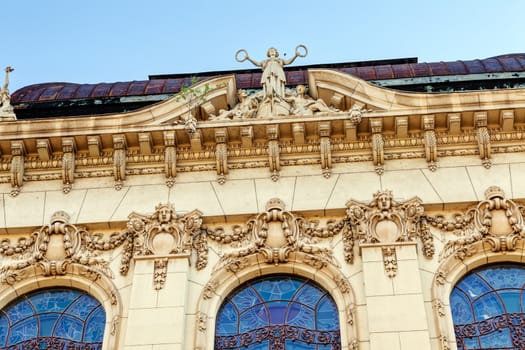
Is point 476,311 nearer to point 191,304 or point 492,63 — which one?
point 191,304

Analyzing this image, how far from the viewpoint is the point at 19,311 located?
17453 millimetres

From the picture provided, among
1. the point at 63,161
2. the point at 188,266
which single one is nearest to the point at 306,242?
the point at 188,266

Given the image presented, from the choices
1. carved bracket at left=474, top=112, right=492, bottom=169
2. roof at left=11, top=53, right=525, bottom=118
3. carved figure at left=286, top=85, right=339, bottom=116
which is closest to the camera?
carved bracket at left=474, top=112, right=492, bottom=169

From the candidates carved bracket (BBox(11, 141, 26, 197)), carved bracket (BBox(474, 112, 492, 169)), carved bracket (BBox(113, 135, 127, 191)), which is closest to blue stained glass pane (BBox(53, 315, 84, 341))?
carved bracket (BBox(113, 135, 127, 191))

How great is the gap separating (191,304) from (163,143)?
3.69m

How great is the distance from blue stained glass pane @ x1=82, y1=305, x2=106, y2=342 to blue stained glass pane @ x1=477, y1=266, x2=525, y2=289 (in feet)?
22.4

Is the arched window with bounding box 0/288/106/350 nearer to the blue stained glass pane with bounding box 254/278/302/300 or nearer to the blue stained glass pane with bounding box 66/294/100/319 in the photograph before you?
the blue stained glass pane with bounding box 66/294/100/319

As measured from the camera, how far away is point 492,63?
75.5 feet

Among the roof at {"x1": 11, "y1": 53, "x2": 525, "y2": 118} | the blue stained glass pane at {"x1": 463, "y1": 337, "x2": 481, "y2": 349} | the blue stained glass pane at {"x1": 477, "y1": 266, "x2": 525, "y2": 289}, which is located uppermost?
the roof at {"x1": 11, "y1": 53, "x2": 525, "y2": 118}

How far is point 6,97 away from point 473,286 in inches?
414

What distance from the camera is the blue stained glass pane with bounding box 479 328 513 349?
15.9m

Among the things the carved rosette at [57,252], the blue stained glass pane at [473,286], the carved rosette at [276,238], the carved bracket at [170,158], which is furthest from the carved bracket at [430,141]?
the carved rosette at [57,252]

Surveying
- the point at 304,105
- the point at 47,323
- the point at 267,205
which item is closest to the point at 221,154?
the point at 267,205

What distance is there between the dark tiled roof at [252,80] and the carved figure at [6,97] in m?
1.93
